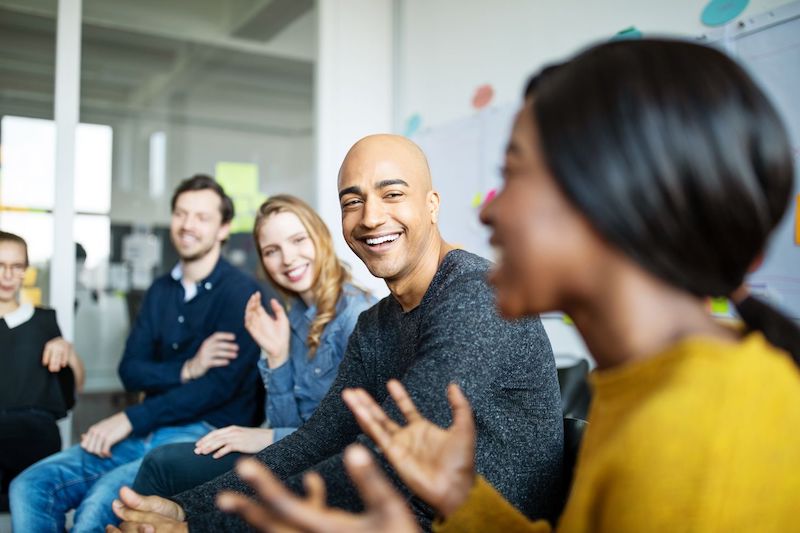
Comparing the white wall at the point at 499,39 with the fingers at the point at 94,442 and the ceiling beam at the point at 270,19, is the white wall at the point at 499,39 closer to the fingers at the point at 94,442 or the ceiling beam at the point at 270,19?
the ceiling beam at the point at 270,19

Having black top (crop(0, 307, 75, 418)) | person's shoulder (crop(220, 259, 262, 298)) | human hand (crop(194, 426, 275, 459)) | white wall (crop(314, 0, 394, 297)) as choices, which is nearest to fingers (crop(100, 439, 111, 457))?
black top (crop(0, 307, 75, 418))

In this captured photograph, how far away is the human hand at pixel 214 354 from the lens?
2.18 metres

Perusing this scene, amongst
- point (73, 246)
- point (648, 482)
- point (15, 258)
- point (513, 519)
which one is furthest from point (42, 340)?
point (648, 482)

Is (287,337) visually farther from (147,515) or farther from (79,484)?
(147,515)

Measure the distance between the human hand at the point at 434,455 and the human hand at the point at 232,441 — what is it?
3.38 feet

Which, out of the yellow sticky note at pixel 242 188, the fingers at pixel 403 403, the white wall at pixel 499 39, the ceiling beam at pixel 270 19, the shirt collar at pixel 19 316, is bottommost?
the fingers at pixel 403 403

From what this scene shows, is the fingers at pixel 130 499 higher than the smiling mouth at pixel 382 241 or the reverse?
the reverse

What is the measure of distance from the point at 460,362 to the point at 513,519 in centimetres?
30

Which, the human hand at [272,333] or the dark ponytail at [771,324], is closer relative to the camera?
the dark ponytail at [771,324]

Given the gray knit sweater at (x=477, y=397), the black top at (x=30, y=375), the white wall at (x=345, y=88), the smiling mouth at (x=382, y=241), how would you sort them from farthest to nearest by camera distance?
the white wall at (x=345, y=88), the black top at (x=30, y=375), the smiling mouth at (x=382, y=241), the gray knit sweater at (x=477, y=397)

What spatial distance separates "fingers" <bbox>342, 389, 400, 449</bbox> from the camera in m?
0.75

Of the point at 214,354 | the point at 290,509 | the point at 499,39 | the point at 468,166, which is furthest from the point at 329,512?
the point at 499,39

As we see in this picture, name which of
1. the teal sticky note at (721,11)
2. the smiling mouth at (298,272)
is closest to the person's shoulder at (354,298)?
the smiling mouth at (298,272)

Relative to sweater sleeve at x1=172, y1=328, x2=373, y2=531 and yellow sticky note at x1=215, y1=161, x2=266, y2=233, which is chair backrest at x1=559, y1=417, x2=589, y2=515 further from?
yellow sticky note at x1=215, y1=161, x2=266, y2=233
